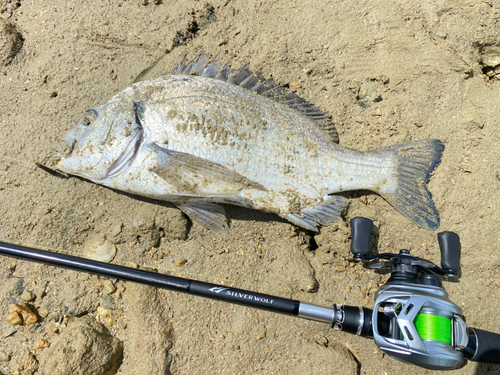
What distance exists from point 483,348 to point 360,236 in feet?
2.92

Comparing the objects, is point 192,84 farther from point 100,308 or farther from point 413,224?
point 413,224

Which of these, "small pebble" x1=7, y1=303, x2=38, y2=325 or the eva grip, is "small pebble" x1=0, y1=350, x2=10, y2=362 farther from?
the eva grip

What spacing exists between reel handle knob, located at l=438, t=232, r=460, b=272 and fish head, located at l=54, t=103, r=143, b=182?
2198mm

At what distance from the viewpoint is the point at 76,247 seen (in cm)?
247

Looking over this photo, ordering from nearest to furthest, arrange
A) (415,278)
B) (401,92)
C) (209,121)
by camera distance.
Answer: (415,278) → (209,121) → (401,92)

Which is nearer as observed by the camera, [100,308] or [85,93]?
[100,308]

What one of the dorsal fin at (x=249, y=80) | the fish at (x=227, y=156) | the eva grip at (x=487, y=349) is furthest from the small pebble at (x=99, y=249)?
the eva grip at (x=487, y=349)

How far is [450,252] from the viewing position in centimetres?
209

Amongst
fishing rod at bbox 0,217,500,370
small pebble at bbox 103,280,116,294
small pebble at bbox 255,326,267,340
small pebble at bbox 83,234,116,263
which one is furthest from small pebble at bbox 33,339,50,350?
small pebble at bbox 255,326,267,340

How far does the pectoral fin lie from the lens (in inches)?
86.4

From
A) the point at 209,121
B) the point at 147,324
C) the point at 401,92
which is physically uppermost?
the point at 401,92

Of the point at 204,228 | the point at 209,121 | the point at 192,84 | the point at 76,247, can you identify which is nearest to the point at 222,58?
the point at 192,84

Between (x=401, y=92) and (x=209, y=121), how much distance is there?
157cm

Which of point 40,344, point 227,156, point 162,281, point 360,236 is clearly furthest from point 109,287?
point 360,236
